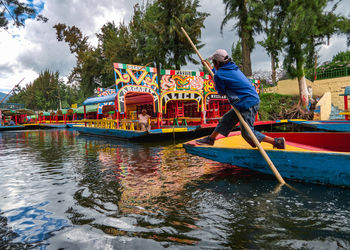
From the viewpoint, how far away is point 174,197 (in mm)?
3180

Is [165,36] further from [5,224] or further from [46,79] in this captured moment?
[46,79]

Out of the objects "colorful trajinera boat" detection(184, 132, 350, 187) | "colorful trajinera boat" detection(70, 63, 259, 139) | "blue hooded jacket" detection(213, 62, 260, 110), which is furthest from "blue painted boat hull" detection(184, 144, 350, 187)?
"colorful trajinera boat" detection(70, 63, 259, 139)

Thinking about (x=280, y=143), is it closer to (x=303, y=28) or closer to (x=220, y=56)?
(x=220, y=56)

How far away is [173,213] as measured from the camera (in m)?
2.64

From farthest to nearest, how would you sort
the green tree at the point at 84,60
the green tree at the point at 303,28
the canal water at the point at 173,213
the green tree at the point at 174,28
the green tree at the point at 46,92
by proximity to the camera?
the green tree at the point at 46,92
the green tree at the point at 84,60
the green tree at the point at 174,28
the green tree at the point at 303,28
the canal water at the point at 173,213

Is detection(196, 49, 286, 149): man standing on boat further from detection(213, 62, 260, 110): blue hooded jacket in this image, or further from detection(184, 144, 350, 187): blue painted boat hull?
detection(184, 144, 350, 187): blue painted boat hull

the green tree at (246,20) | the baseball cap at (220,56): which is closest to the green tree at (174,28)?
the green tree at (246,20)


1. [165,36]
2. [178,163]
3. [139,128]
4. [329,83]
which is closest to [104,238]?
[178,163]

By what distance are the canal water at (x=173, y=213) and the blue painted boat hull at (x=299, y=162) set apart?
0.16 meters

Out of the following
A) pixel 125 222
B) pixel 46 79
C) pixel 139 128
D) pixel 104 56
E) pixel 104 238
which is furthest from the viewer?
pixel 46 79

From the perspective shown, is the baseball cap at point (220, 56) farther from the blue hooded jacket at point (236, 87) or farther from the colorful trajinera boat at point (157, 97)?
the colorful trajinera boat at point (157, 97)

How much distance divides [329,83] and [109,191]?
922 inches

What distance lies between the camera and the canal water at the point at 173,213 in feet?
6.77

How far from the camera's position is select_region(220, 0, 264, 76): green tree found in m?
18.0
